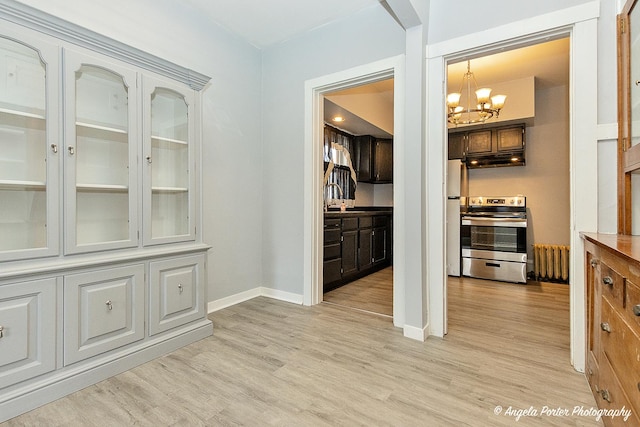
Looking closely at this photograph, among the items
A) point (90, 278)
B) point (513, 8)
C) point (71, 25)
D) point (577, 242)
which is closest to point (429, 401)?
point (577, 242)

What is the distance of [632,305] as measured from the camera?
3.46 feet

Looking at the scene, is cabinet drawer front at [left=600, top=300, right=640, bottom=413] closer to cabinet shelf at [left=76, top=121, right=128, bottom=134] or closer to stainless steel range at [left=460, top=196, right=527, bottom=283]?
cabinet shelf at [left=76, top=121, right=128, bottom=134]

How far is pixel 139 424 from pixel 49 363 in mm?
649

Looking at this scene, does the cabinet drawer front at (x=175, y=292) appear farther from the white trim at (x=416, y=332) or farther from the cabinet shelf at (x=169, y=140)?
the white trim at (x=416, y=332)

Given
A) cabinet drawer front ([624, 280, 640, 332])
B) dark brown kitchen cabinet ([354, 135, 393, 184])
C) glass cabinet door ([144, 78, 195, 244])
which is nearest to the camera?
cabinet drawer front ([624, 280, 640, 332])

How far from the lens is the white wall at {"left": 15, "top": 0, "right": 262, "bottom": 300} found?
8.10 ft

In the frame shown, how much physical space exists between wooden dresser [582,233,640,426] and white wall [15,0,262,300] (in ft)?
9.19

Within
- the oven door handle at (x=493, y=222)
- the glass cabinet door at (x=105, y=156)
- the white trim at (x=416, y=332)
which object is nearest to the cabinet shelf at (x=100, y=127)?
the glass cabinet door at (x=105, y=156)

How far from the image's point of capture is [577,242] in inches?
76.4

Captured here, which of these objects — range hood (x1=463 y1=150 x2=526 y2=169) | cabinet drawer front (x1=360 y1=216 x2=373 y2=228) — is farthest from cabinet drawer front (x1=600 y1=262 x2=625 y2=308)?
range hood (x1=463 y1=150 x2=526 y2=169)

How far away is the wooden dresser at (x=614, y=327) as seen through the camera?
40.1 inches

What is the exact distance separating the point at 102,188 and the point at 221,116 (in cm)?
139

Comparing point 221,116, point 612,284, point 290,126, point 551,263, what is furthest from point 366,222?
point 612,284

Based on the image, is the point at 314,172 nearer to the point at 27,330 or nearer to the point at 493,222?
the point at 27,330
